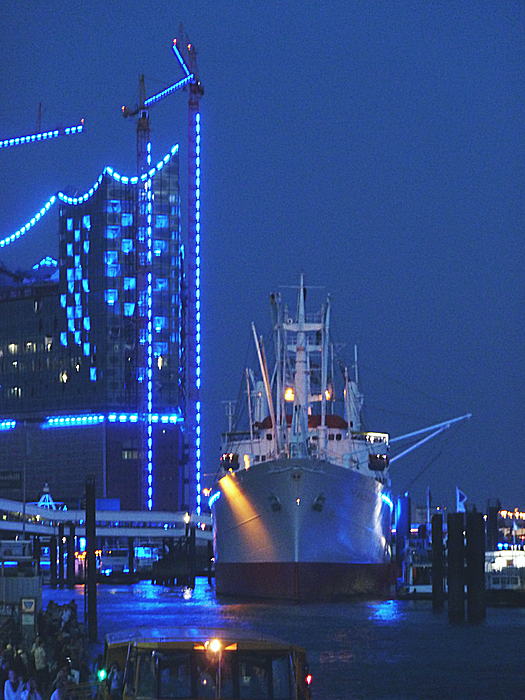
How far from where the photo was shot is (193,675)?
21.2 m

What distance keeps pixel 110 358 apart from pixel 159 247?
15090mm

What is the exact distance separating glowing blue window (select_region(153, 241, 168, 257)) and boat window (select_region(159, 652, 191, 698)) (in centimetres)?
14009

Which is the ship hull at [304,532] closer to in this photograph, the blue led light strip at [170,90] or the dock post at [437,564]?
the dock post at [437,564]

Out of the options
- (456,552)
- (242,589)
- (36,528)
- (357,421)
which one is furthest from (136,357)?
(456,552)

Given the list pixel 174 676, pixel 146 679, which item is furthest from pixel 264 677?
pixel 146 679

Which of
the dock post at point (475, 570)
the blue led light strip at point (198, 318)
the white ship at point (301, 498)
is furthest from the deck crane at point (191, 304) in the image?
the dock post at point (475, 570)

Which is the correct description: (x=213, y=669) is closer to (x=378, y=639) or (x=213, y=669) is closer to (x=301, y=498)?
(x=378, y=639)

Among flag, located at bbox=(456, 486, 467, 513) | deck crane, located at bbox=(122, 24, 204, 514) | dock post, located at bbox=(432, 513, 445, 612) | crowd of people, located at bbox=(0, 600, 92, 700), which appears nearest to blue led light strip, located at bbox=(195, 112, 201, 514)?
deck crane, located at bbox=(122, 24, 204, 514)

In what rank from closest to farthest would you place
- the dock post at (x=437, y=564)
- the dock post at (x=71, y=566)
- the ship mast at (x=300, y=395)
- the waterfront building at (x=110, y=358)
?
the dock post at (x=437, y=564), the ship mast at (x=300, y=395), the dock post at (x=71, y=566), the waterfront building at (x=110, y=358)

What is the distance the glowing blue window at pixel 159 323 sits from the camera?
522ft

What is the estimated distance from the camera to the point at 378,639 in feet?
180

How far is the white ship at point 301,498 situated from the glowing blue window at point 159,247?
73.6 meters

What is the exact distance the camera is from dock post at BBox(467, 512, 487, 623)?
6531 centimetres

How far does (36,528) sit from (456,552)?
188ft
